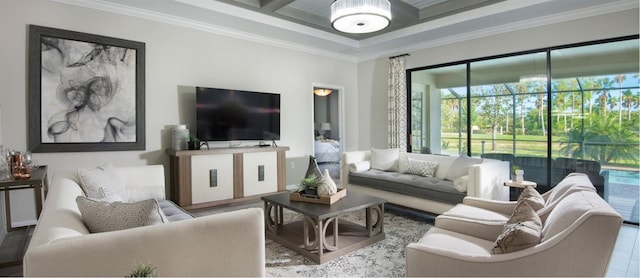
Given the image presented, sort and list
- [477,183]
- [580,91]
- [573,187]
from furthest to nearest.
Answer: [580,91], [477,183], [573,187]

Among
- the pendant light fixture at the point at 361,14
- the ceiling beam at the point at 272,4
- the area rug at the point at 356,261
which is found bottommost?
the area rug at the point at 356,261

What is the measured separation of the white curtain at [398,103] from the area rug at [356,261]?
2818mm

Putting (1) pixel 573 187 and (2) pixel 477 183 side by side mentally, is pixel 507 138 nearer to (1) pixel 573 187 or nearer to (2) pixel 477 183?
(2) pixel 477 183

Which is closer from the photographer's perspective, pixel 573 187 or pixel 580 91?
pixel 573 187

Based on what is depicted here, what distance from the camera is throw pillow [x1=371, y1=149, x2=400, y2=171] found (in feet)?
16.3

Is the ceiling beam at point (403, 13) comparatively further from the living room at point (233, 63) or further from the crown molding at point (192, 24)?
the crown molding at point (192, 24)

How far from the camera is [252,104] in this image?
518 centimetres

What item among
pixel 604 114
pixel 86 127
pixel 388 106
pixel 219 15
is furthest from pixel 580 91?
pixel 86 127

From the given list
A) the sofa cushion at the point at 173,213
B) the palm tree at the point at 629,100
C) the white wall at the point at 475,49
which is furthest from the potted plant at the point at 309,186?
the palm tree at the point at 629,100

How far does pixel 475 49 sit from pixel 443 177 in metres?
2.27

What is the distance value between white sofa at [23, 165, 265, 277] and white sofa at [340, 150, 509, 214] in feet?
8.88

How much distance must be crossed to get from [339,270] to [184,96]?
3390 mm

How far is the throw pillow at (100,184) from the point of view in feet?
7.62

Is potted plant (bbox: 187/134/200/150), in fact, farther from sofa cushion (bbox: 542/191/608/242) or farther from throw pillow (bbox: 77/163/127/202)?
sofa cushion (bbox: 542/191/608/242)
